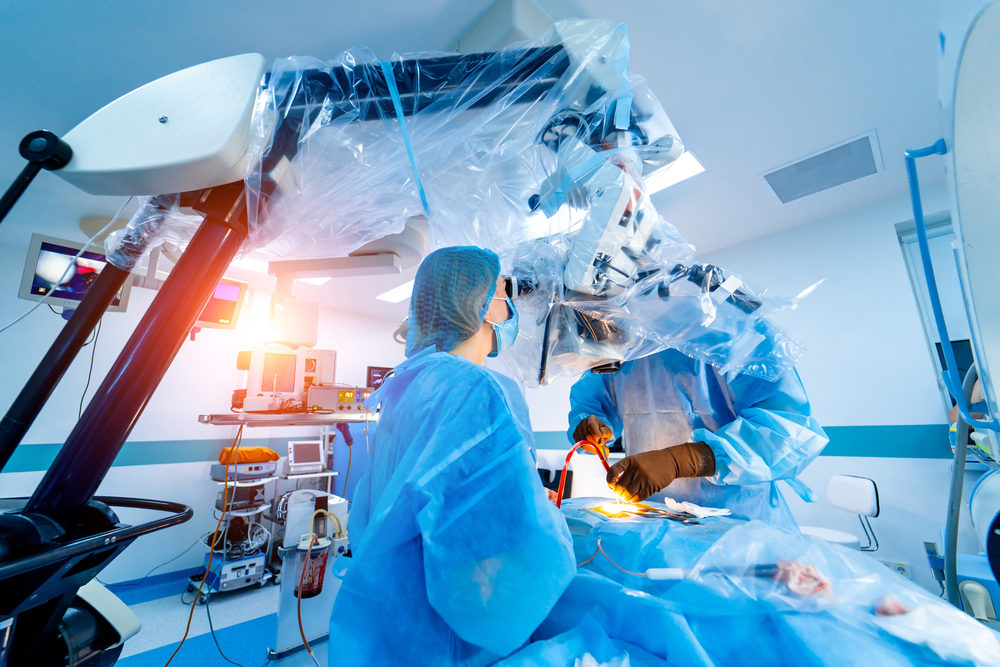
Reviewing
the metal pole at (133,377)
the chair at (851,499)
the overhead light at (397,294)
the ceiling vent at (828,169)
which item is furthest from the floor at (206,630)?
the ceiling vent at (828,169)

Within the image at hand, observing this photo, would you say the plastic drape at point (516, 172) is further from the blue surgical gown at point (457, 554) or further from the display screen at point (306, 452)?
the display screen at point (306, 452)

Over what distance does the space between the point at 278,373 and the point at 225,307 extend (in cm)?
55

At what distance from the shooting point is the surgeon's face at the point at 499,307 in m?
1.21

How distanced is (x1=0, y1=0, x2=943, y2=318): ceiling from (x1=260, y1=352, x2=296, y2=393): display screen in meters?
1.64

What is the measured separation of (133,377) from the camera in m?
0.71

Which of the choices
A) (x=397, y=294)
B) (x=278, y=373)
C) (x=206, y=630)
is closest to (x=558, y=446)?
(x=397, y=294)

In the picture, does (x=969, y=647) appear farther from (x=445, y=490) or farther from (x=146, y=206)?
(x=146, y=206)

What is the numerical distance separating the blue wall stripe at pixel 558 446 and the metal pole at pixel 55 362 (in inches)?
157

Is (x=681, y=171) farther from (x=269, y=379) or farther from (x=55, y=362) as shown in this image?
(x=269, y=379)

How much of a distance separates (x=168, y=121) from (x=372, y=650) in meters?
0.94

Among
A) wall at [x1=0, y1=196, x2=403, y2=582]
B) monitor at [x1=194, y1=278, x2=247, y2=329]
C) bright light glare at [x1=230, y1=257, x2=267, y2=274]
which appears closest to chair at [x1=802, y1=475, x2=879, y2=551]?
monitor at [x1=194, y1=278, x2=247, y2=329]

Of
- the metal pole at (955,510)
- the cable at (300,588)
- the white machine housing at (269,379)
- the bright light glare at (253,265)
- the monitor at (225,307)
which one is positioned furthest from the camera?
the bright light glare at (253,265)

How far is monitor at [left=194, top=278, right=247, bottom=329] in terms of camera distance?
2.60 meters

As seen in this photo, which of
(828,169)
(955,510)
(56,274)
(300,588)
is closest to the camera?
(955,510)
